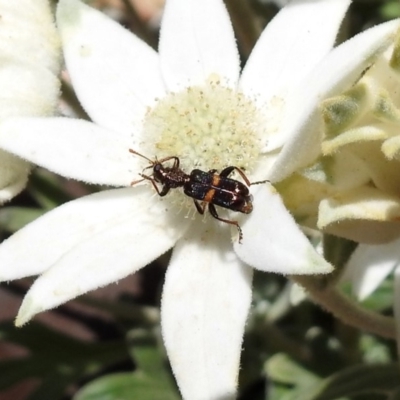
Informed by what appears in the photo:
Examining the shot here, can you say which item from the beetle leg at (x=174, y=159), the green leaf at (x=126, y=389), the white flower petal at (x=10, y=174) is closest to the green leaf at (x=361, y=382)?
the green leaf at (x=126, y=389)

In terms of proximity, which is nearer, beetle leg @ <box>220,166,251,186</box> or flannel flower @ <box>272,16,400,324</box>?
flannel flower @ <box>272,16,400,324</box>

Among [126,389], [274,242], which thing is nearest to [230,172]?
[274,242]

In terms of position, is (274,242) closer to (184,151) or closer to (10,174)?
(184,151)

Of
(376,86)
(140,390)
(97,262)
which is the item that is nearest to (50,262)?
(97,262)

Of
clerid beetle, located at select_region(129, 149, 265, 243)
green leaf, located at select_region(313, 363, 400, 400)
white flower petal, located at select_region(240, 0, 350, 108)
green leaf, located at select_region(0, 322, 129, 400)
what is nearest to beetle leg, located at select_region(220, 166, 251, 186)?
clerid beetle, located at select_region(129, 149, 265, 243)

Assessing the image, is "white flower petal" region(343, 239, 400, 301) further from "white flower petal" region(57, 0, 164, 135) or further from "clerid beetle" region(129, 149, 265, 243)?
"white flower petal" region(57, 0, 164, 135)

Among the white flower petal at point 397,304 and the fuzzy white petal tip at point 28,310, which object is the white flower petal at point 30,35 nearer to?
the fuzzy white petal tip at point 28,310
